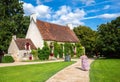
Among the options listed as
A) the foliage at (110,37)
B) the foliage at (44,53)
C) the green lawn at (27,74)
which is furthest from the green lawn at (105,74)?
the foliage at (44,53)

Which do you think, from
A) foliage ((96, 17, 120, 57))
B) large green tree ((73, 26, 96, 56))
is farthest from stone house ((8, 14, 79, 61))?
foliage ((96, 17, 120, 57))

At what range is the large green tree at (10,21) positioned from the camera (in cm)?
4687

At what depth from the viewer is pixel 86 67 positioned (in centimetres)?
1927

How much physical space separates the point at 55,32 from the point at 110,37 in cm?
1574

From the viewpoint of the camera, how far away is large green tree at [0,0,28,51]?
46866 mm

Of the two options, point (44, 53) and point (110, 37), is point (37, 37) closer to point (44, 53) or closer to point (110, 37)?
point (44, 53)

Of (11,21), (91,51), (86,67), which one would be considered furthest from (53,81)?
(91,51)

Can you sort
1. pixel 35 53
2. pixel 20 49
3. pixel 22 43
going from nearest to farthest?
pixel 20 49
pixel 35 53
pixel 22 43

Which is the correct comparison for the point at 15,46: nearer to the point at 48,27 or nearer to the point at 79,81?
the point at 48,27

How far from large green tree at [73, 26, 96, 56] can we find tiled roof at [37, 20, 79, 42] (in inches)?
258

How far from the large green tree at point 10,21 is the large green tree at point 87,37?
61.8 ft

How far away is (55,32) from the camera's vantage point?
51.9 m

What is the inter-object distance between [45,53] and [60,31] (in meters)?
11.5

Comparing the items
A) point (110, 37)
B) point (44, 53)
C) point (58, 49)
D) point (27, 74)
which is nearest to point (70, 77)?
point (27, 74)
